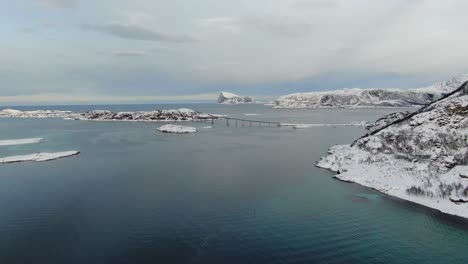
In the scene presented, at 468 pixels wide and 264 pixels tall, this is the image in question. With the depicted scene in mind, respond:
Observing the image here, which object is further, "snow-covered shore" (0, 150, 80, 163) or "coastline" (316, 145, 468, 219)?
"snow-covered shore" (0, 150, 80, 163)

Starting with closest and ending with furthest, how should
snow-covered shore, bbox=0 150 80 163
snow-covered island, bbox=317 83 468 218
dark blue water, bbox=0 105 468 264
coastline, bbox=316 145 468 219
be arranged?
dark blue water, bbox=0 105 468 264, coastline, bbox=316 145 468 219, snow-covered island, bbox=317 83 468 218, snow-covered shore, bbox=0 150 80 163

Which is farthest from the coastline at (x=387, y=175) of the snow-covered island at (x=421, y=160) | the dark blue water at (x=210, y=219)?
the dark blue water at (x=210, y=219)

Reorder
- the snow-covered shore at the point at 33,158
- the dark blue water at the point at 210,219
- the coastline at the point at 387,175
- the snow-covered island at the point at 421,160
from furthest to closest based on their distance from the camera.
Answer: the snow-covered shore at the point at 33,158, the snow-covered island at the point at 421,160, the coastline at the point at 387,175, the dark blue water at the point at 210,219

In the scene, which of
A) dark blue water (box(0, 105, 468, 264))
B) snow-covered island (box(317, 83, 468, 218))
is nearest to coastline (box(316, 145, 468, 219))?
snow-covered island (box(317, 83, 468, 218))

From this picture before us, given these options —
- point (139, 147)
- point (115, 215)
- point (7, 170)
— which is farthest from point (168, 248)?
point (139, 147)

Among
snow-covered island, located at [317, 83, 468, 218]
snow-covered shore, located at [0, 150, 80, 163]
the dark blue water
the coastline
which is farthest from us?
snow-covered shore, located at [0, 150, 80, 163]

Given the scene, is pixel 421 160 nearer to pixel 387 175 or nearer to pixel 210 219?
pixel 387 175

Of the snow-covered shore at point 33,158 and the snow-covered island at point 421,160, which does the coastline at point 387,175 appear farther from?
the snow-covered shore at point 33,158

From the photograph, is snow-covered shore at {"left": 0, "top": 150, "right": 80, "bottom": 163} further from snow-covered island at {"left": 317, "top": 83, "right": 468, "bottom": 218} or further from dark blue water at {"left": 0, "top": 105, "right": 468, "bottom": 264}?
snow-covered island at {"left": 317, "top": 83, "right": 468, "bottom": 218}
